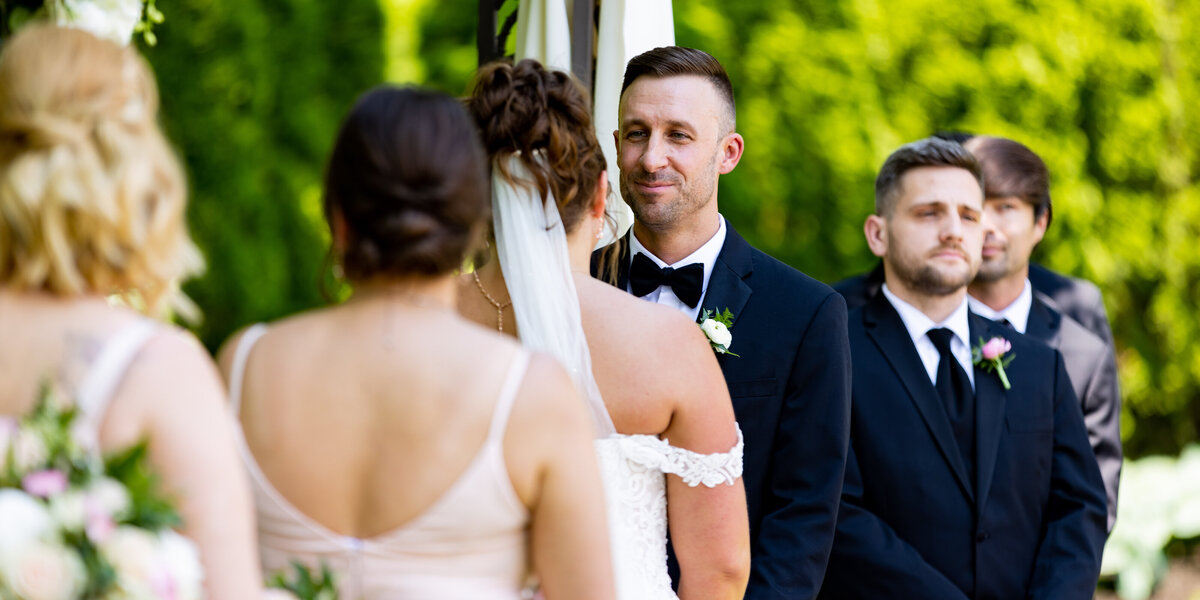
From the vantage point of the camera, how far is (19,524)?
1623 millimetres

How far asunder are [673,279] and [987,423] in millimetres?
1190

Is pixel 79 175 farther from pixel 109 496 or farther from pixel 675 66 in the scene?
pixel 675 66

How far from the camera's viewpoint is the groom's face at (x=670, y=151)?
3.32 meters

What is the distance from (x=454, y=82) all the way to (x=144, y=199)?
179 inches

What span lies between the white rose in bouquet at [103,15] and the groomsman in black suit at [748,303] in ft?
4.48

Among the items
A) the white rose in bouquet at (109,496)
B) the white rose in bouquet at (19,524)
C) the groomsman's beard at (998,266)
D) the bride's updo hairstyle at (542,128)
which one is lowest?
the groomsman's beard at (998,266)

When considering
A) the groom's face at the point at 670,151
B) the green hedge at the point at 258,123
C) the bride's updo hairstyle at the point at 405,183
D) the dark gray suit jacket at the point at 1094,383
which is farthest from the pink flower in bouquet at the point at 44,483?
the green hedge at the point at 258,123

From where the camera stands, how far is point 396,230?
1.91 metres

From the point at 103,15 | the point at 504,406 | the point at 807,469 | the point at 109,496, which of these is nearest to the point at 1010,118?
the point at 807,469

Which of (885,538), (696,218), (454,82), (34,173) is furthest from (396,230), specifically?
(454,82)

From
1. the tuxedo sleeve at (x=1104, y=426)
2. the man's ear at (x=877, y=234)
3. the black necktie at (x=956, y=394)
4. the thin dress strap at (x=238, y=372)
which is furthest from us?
the tuxedo sleeve at (x=1104, y=426)

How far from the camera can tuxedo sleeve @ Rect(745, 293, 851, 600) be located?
3.05 meters

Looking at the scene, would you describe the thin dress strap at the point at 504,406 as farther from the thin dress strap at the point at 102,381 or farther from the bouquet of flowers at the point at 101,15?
the bouquet of flowers at the point at 101,15

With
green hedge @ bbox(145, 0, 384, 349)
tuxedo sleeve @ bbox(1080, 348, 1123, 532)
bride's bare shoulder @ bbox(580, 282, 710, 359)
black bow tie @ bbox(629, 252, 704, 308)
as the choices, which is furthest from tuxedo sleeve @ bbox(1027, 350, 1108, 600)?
green hedge @ bbox(145, 0, 384, 349)
